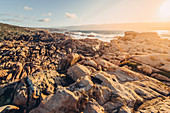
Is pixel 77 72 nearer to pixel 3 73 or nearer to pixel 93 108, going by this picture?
pixel 93 108

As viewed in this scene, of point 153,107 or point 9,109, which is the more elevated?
point 9,109

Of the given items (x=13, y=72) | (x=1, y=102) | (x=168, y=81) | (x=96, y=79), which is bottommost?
(x=13, y=72)

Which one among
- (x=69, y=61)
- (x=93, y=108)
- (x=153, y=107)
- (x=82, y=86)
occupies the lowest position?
(x=153, y=107)

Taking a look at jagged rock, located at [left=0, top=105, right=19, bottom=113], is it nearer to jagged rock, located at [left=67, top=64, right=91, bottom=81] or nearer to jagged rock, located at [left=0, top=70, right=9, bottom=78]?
jagged rock, located at [left=67, top=64, right=91, bottom=81]

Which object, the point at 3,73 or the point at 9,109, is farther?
the point at 3,73

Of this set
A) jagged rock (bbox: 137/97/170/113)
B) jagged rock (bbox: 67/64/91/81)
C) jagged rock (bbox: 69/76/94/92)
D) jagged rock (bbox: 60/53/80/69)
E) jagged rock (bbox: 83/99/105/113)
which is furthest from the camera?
jagged rock (bbox: 60/53/80/69)

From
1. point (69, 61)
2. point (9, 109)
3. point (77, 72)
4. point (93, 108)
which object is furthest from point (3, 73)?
point (93, 108)

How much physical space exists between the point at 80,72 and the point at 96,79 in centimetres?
375

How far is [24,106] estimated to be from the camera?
8352mm

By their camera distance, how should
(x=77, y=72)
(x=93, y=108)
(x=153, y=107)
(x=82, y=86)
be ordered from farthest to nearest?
(x=77, y=72) < (x=82, y=86) < (x=153, y=107) < (x=93, y=108)

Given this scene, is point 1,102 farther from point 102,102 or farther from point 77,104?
point 102,102

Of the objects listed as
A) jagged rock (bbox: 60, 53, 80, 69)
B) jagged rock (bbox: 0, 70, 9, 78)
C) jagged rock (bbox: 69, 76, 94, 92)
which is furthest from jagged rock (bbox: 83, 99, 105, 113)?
jagged rock (bbox: 0, 70, 9, 78)

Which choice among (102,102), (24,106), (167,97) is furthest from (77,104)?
(167,97)

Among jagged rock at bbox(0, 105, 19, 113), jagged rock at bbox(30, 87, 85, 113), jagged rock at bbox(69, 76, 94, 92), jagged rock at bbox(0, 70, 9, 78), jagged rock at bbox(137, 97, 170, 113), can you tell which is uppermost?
jagged rock at bbox(69, 76, 94, 92)
